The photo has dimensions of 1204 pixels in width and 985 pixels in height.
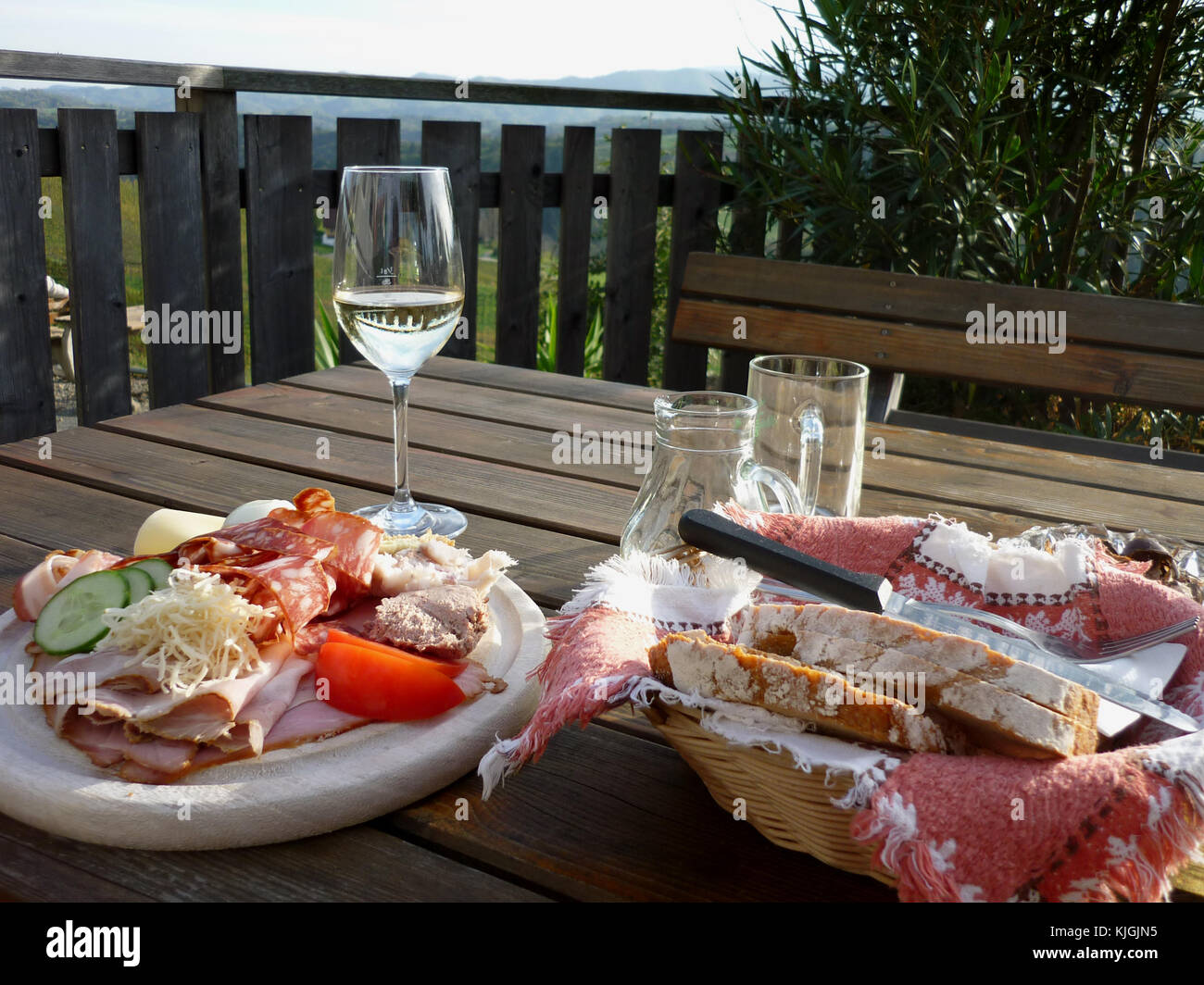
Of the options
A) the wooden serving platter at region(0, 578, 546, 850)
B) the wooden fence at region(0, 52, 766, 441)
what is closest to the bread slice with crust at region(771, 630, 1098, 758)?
the wooden serving platter at region(0, 578, 546, 850)

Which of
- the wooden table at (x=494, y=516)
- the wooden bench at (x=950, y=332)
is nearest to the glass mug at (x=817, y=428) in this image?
the wooden table at (x=494, y=516)

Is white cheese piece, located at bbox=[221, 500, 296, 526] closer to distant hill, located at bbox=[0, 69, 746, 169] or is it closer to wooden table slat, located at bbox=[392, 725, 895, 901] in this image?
wooden table slat, located at bbox=[392, 725, 895, 901]

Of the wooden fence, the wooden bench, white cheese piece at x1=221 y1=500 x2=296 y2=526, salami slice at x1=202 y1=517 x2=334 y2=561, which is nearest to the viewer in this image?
salami slice at x1=202 y1=517 x2=334 y2=561

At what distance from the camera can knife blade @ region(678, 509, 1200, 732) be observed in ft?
2.30

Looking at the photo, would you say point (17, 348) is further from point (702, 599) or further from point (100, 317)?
point (702, 599)

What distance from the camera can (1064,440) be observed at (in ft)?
6.76

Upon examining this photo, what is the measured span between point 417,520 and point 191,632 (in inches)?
18.8

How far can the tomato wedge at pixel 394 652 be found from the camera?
0.74m

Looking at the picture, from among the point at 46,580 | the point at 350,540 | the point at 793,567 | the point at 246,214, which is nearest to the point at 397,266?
the point at 350,540

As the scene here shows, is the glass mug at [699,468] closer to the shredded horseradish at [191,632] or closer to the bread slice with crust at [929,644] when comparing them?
the bread slice with crust at [929,644]

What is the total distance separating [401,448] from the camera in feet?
3.82

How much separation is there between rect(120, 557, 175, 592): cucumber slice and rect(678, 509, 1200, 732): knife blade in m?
0.41

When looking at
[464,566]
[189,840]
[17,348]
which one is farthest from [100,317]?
[189,840]
